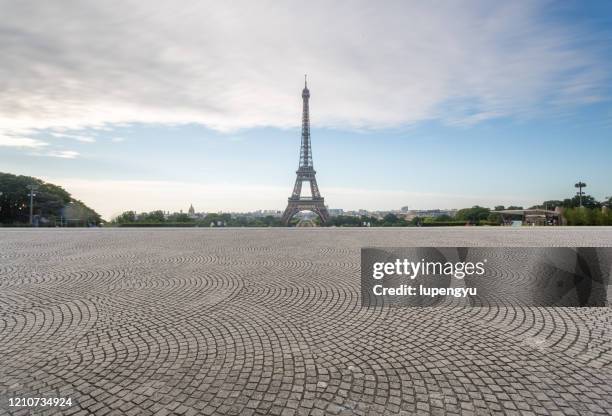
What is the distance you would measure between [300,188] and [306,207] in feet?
15.4

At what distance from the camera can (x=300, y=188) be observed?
50.8 m

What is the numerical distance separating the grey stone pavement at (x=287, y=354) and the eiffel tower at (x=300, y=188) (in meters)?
40.3

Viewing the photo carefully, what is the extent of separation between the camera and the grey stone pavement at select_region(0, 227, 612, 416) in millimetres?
2723

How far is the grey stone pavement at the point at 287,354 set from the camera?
2723 millimetres

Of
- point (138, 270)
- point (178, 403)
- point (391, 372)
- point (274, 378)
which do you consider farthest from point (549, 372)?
point (138, 270)

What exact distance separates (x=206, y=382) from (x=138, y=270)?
643 cm

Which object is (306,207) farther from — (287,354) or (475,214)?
(287,354)

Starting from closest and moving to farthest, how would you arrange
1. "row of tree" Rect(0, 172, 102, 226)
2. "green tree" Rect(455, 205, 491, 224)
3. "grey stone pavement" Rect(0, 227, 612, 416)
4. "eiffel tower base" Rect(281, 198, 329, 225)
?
"grey stone pavement" Rect(0, 227, 612, 416) → "row of tree" Rect(0, 172, 102, 226) → "eiffel tower base" Rect(281, 198, 329, 225) → "green tree" Rect(455, 205, 491, 224)

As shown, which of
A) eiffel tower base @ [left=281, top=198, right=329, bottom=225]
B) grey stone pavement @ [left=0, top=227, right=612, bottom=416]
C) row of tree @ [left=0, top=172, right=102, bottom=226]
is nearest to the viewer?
grey stone pavement @ [left=0, top=227, right=612, bottom=416]

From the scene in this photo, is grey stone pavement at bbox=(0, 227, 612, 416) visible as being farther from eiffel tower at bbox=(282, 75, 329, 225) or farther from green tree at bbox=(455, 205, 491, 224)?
green tree at bbox=(455, 205, 491, 224)

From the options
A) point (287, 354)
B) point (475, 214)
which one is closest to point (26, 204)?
point (287, 354)

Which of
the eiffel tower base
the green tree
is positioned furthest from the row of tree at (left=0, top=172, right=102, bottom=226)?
the green tree

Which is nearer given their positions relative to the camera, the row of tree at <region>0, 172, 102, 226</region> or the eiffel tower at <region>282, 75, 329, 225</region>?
the row of tree at <region>0, 172, 102, 226</region>

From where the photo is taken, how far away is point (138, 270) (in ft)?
27.3
